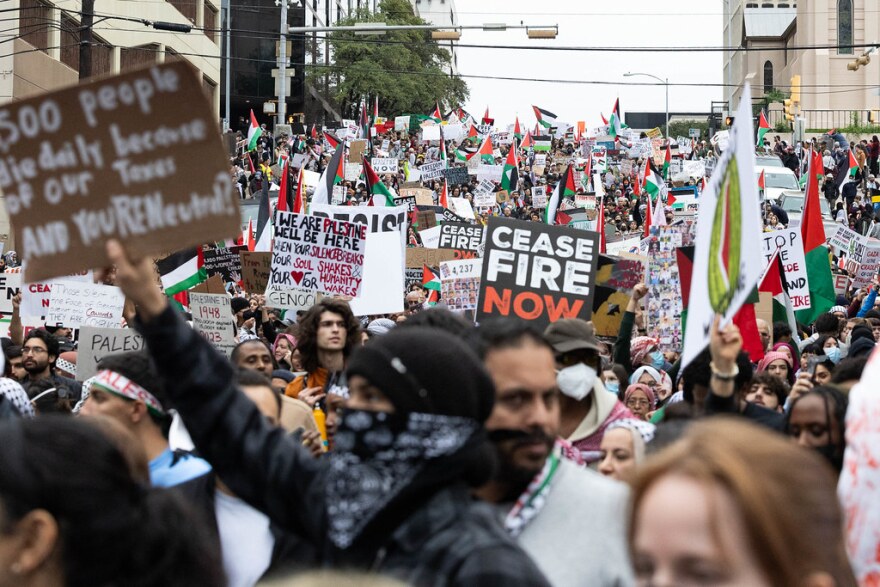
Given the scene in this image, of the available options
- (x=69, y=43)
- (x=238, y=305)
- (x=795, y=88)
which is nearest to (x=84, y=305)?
(x=238, y=305)

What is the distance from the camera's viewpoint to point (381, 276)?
426 inches

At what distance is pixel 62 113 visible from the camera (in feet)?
11.1

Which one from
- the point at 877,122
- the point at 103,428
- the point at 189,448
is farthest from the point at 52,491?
the point at 877,122

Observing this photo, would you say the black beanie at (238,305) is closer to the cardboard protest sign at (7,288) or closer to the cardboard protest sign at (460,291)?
the cardboard protest sign at (7,288)

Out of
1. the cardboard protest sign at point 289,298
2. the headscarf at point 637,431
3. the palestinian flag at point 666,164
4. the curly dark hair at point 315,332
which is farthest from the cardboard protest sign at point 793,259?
the palestinian flag at point 666,164

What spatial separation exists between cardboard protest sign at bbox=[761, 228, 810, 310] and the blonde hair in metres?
10.1

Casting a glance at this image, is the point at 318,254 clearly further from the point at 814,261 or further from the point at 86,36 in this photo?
the point at 86,36

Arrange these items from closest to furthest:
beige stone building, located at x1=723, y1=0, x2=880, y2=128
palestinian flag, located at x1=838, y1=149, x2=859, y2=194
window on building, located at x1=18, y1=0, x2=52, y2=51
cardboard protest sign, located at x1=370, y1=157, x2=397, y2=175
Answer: cardboard protest sign, located at x1=370, y1=157, x2=397, y2=175
window on building, located at x1=18, y1=0, x2=52, y2=51
palestinian flag, located at x1=838, y1=149, x2=859, y2=194
beige stone building, located at x1=723, y1=0, x2=880, y2=128

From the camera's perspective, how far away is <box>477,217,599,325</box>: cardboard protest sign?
8141 millimetres

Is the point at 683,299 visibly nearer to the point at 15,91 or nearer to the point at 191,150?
the point at 191,150

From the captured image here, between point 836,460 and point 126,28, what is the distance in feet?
126

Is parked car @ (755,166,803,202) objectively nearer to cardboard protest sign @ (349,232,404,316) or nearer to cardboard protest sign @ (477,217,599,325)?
cardboard protest sign @ (349,232,404,316)

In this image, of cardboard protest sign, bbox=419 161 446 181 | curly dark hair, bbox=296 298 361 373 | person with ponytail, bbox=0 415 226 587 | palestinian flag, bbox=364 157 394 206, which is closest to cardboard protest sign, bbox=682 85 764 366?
person with ponytail, bbox=0 415 226 587

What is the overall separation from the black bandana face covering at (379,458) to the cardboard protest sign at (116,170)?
770 millimetres
